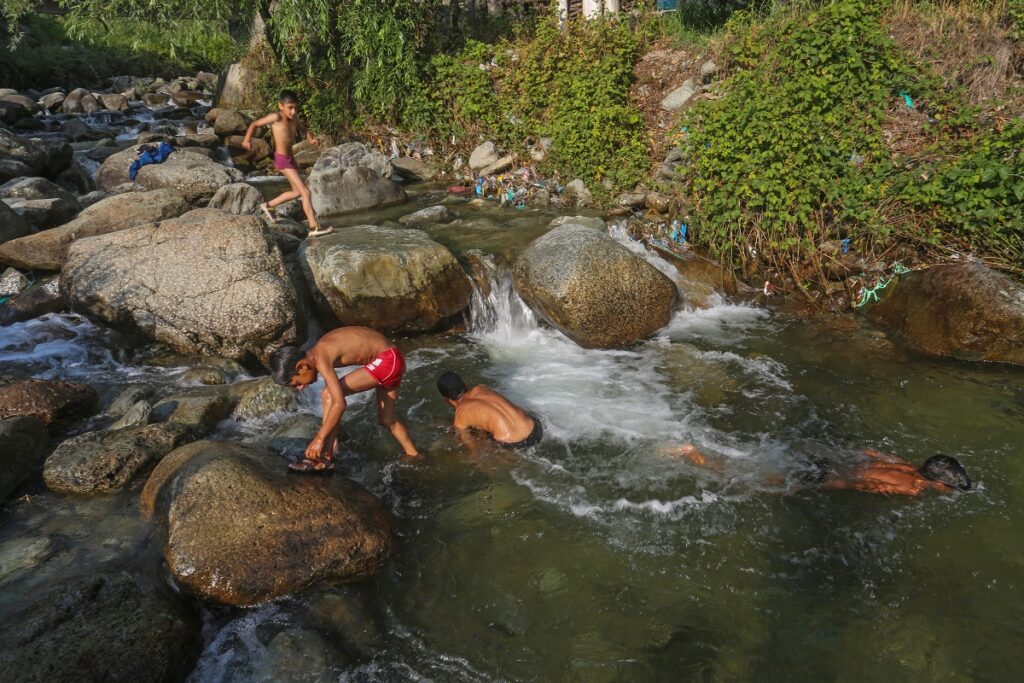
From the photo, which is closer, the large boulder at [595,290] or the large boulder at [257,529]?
the large boulder at [257,529]

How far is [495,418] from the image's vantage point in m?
6.12

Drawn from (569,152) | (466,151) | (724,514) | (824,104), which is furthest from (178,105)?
(724,514)

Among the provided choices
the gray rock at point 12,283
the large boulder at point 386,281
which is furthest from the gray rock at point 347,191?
the gray rock at point 12,283

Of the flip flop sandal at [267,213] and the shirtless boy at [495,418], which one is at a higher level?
the flip flop sandal at [267,213]

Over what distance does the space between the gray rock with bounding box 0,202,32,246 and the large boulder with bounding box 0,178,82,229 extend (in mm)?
368

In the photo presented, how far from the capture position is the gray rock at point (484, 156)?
1398cm

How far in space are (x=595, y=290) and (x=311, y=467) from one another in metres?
4.19

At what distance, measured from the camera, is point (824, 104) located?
363 inches

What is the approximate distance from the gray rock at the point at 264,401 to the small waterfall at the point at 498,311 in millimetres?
2745

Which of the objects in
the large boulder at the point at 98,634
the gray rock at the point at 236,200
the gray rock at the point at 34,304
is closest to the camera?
the large boulder at the point at 98,634

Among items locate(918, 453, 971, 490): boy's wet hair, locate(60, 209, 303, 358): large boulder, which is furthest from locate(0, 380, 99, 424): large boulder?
locate(918, 453, 971, 490): boy's wet hair

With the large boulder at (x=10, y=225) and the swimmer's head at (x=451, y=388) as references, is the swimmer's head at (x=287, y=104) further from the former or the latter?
the swimmer's head at (x=451, y=388)

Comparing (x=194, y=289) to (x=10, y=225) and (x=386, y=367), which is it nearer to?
(x=386, y=367)

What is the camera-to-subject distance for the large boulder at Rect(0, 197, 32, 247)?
382 inches
